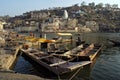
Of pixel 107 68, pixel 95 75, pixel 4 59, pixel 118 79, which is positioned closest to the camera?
pixel 118 79

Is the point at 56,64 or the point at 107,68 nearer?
the point at 56,64

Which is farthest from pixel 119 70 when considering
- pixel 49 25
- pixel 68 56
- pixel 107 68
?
pixel 49 25

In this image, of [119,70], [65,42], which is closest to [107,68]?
[119,70]

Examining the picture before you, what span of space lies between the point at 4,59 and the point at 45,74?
229 inches

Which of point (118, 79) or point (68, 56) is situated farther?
point (68, 56)

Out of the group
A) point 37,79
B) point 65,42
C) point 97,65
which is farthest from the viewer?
point 65,42

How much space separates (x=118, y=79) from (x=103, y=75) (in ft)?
6.75

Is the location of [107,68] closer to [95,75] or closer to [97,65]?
[97,65]

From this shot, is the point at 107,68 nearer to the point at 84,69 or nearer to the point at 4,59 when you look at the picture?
the point at 84,69

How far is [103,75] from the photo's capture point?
1079 inches

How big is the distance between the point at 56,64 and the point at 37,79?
614cm

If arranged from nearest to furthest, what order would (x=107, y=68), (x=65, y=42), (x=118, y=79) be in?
(x=118, y=79), (x=107, y=68), (x=65, y=42)

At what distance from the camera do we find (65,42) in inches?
2581

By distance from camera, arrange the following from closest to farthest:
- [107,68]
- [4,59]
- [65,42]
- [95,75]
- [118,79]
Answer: [118,79], [95,75], [4,59], [107,68], [65,42]
